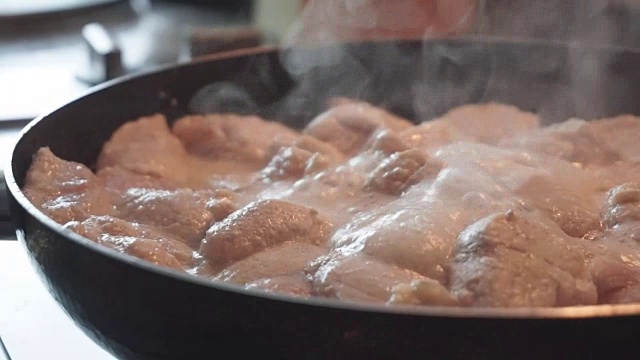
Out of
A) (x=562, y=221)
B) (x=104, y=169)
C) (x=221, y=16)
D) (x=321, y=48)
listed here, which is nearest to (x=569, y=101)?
(x=321, y=48)

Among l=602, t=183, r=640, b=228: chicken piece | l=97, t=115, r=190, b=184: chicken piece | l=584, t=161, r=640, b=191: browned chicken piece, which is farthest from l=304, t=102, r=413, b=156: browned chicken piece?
l=602, t=183, r=640, b=228: chicken piece

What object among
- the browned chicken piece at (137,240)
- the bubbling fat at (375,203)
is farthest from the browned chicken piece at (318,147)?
the browned chicken piece at (137,240)

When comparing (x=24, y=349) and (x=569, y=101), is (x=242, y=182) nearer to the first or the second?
(x=24, y=349)

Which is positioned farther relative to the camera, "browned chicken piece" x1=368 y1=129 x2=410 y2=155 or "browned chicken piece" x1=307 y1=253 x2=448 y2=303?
"browned chicken piece" x1=368 y1=129 x2=410 y2=155

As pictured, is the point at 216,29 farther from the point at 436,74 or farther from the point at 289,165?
the point at 289,165

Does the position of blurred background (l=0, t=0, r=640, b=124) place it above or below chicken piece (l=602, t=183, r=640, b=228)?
above

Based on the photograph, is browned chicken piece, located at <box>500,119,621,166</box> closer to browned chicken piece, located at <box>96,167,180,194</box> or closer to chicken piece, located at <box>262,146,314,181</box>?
chicken piece, located at <box>262,146,314,181</box>

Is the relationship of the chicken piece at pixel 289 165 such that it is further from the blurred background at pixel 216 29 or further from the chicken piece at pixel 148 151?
the blurred background at pixel 216 29
